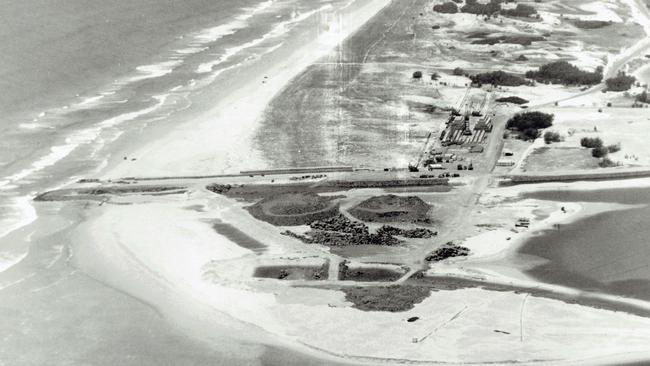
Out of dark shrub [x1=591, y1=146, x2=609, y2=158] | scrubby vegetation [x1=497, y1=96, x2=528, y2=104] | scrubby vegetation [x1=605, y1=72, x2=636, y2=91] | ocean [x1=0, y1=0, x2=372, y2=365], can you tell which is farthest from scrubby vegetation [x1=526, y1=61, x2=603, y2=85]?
ocean [x1=0, y1=0, x2=372, y2=365]

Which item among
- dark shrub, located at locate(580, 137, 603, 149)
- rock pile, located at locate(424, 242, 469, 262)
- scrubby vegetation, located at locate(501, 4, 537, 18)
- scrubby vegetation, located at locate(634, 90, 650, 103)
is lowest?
rock pile, located at locate(424, 242, 469, 262)

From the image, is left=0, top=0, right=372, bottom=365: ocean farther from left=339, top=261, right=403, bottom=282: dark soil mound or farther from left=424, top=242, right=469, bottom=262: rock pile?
left=424, top=242, right=469, bottom=262: rock pile

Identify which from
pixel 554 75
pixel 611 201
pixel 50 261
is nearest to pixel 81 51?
pixel 554 75

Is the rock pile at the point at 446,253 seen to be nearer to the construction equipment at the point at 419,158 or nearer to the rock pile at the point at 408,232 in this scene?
the rock pile at the point at 408,232

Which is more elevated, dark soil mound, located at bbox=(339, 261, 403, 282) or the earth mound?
the earth mound

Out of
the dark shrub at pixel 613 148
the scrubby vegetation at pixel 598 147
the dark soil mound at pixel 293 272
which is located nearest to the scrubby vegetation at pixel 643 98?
the scrubby vegetation at pixel 598 147

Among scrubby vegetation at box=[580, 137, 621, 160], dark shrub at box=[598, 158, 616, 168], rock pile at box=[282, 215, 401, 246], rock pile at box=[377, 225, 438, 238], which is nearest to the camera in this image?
rock pile at box=[282, 215, 401, 246]

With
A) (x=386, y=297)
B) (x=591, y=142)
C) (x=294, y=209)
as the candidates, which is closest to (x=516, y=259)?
(x=386, y=297)

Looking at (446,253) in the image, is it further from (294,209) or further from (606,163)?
(606,163)
